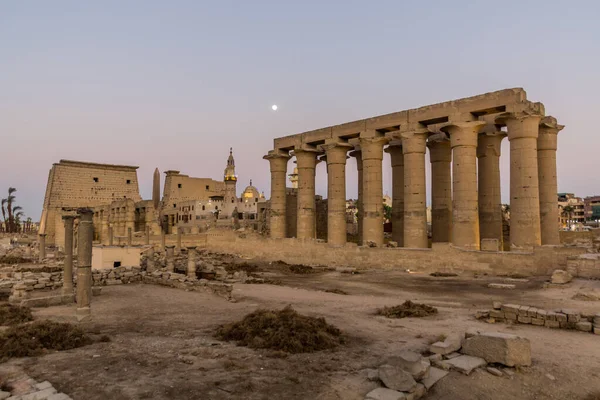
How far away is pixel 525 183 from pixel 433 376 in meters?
17.5

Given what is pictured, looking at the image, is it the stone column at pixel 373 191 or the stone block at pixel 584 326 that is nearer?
the stone block at pixel 584 326

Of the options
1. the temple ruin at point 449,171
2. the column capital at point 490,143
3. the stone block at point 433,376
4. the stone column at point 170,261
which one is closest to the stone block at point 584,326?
the stone block at point 433,376

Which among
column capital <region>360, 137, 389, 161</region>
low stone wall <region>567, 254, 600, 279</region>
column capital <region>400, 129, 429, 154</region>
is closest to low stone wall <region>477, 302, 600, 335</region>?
low stone wall <region>567, 254, 600, 279</region>

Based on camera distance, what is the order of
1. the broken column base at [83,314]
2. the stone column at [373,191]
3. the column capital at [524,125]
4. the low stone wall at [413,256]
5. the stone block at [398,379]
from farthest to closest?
the stone column at [373,191] → the column capital at [524,125] → the low stone wall at [413,256] → the broken column base at [83,314] → the stone block at [398,379]

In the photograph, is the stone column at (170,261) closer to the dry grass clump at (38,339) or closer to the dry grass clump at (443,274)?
the dry grass clump at (38,339)

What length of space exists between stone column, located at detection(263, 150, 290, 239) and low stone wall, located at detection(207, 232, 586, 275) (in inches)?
63.0

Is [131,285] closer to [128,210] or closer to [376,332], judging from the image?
[376,332]

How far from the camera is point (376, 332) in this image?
8.91 m

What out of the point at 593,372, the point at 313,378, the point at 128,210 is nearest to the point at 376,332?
the point at 313,378

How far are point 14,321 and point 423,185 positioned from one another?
20451 mm

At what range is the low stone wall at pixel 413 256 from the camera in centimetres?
1783

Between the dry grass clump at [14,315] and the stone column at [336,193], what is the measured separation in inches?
764

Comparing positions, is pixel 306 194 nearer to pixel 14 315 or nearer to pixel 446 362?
pixel 14 315

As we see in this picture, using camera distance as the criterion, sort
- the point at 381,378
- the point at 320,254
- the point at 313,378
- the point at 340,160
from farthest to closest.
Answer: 1. the point at 340,160
2. the point at 320,254
3. the point at 313,378
4. the point at 381,378
